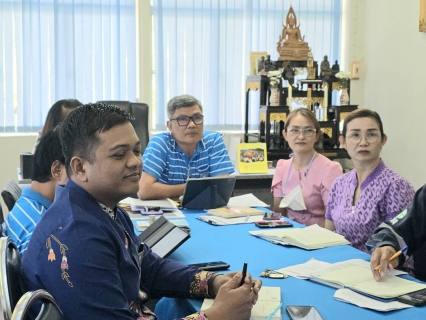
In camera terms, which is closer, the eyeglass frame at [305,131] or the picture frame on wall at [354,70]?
the eyeglass frame at [305,131]

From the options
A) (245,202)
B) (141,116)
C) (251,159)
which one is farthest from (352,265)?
(141,116)

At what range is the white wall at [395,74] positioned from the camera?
14.8 feet

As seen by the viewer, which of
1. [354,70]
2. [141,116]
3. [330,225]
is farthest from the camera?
[354,70]

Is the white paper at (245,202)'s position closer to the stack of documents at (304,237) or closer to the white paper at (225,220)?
the white paper at (225,220)

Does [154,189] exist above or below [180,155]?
below

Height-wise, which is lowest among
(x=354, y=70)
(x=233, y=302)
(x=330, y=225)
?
(x=330, y=225)

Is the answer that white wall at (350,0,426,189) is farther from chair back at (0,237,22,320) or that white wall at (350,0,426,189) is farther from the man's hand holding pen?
chair back at (0,237,22,320)

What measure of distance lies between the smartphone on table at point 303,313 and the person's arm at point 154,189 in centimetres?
167

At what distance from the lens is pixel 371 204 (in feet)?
7.91

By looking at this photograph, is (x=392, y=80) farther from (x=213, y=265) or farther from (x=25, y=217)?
(x=25, y=217)

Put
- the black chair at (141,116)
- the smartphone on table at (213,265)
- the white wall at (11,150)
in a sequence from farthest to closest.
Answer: the white wall at (11,150), the black chair at (141,116), the smartphone on table at (213,265)

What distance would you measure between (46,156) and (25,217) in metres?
0.22

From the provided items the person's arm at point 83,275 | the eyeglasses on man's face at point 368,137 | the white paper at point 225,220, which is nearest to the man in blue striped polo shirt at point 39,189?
the person's arm at point 83,275

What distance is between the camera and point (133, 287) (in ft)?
4.63
